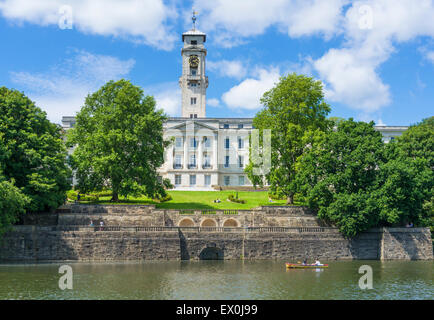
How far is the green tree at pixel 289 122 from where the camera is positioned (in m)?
61.6

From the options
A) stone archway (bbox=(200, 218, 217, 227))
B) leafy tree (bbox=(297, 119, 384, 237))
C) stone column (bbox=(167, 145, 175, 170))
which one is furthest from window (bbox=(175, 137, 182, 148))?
leafy tree (bbox=(297, 119, 384, 237))

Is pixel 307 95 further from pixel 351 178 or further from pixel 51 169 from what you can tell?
pixel 51 169

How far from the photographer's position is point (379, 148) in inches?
2140

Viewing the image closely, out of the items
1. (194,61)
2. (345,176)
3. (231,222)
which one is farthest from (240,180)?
(345,176)

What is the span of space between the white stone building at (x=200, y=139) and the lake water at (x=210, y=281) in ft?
160

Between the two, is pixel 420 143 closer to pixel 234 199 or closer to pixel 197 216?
pixel 234 199

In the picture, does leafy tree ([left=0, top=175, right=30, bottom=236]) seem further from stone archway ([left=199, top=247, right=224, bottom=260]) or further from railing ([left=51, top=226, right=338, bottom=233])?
stone archway ([left=199, top=247, right=224, bottom=260])

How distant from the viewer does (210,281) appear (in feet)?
115

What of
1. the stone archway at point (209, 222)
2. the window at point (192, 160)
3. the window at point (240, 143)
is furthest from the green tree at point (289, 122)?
the window at point (240, 143)

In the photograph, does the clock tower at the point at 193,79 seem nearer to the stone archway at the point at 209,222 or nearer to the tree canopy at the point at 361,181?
the stone archway at the point at 209,222

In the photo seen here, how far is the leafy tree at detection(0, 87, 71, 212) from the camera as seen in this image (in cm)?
4769

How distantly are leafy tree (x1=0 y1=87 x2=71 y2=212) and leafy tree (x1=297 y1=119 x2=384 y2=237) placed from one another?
28.4m
